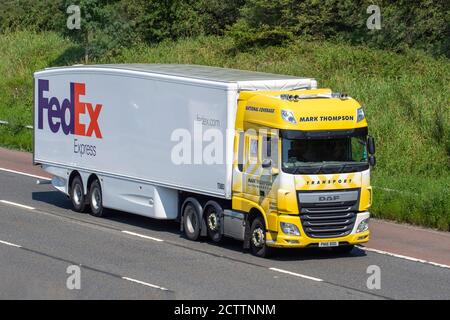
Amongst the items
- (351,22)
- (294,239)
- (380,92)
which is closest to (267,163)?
(294,239)

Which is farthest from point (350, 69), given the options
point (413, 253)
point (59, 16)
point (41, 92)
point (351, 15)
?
point (59, 16)

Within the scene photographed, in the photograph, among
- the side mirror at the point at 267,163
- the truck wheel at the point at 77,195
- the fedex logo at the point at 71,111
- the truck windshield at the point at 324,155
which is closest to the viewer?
the truck windshield at the point at 324,155

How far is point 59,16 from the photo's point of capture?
166ft

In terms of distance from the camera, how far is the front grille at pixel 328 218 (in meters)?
19.2

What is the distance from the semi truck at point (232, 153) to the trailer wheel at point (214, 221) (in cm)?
3

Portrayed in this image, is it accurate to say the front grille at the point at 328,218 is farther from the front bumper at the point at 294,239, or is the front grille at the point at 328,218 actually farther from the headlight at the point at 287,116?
the headlight at the point at 287,116

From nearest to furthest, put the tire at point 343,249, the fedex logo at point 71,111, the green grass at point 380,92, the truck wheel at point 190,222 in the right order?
the tire at point 343,249
the truck wheel at point 190,222
the fedex logo at point 71,111
the green grass at point 380,92

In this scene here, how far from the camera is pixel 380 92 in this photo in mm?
31422

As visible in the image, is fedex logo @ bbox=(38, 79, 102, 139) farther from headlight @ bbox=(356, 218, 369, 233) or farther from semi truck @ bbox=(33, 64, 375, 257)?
headlight @ bbox=(356, 218, 369, 233)

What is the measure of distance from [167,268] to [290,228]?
2.32 meters

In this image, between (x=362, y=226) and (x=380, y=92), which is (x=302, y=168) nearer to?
(x=362, y=226)

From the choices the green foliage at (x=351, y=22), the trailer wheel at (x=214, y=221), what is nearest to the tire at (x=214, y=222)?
the trailer wheel at (x=214, y=221)

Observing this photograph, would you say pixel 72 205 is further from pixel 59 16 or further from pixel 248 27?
pixel 59 16

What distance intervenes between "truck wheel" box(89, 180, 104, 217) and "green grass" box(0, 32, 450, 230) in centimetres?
616
